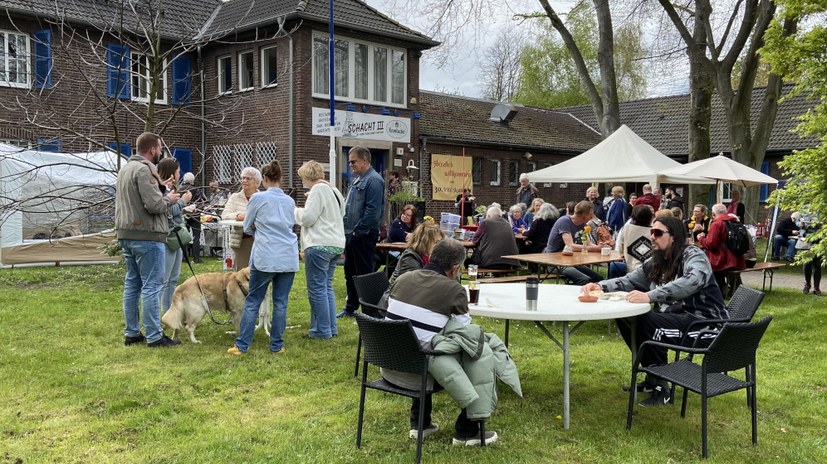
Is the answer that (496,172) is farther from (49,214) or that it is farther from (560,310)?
(560,310)

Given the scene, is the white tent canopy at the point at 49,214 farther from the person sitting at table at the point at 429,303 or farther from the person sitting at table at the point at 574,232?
the person sitting at table at the point at 429,303

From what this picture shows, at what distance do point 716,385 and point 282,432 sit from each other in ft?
8.91

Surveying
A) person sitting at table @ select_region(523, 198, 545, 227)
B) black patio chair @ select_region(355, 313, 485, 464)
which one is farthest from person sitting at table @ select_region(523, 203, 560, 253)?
black patio chair @ select_region(355, 313, 485, 464)

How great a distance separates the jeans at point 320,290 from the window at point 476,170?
17.9 metres

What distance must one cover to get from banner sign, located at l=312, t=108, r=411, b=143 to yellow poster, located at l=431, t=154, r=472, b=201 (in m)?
2.19

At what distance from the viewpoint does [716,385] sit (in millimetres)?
4238

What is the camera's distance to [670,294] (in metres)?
4.80

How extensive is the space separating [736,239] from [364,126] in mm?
11078

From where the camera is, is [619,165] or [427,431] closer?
[427,431]

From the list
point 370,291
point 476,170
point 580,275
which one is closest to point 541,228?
point 580,275

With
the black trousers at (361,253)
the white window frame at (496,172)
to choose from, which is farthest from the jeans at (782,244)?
the black trousers at (361,253)

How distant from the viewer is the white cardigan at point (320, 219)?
672 centimetres

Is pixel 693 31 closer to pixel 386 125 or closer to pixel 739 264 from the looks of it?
pixel 386 125

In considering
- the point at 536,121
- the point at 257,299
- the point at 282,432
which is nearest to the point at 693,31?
the point at 536,121
